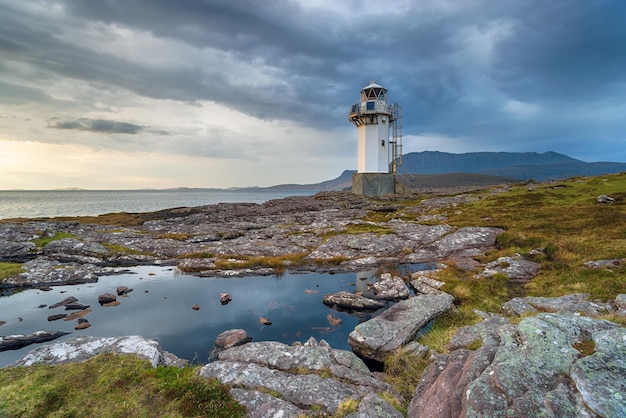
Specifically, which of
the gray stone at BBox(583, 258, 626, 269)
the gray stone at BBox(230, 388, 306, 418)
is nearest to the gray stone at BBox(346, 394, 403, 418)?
the gray stone at BBox(230, 388, 306, 418)

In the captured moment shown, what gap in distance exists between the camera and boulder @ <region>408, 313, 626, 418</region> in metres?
7.17

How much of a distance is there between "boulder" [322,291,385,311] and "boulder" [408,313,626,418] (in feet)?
34.7

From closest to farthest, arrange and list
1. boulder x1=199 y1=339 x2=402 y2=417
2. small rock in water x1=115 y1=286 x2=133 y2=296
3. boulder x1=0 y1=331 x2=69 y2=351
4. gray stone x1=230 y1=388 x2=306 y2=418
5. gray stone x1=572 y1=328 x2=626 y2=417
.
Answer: gray stone x1=572 y1=328 x2=626 y2=417 → gray stone x1=230 y1=388 x2=306 y2=418 → boulder x1=199 y1=339 x2=402 y2=417 → boulder x1=0 y1=331 x2=69 y2=351 → small rock in water x1=115 y1=286 x2=133 y2=296

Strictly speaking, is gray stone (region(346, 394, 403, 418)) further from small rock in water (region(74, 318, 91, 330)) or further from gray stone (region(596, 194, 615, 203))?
gray stone (region(596, 194, 615, 203))

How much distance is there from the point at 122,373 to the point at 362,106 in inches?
3047

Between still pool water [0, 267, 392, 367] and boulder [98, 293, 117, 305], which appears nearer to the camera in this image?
still pool water [0, 267, 392, 367]

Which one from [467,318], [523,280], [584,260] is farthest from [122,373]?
[584,260]

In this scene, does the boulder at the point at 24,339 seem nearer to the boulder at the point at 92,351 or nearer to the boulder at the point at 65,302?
the boulder at the point at 65,302

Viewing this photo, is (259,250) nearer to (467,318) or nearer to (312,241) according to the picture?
(312,241)

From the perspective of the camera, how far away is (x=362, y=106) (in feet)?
259

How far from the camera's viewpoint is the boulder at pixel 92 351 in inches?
475

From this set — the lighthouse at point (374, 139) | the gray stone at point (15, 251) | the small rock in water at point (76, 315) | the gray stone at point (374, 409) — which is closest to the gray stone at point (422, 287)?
the gray stone at point (374, 409)

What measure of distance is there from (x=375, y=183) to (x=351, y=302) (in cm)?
6372

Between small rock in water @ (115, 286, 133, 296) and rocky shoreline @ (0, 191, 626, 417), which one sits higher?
rocky shoreline @ (0, 191, 626, 417)
